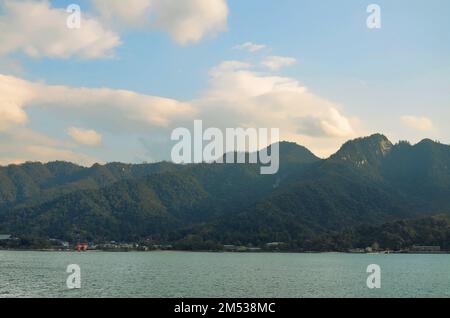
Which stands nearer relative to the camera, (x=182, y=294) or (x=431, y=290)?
(x=182, y=294)

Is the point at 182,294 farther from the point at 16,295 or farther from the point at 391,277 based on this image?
the point at 391,277

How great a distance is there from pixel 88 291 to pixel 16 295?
10675 millimetres

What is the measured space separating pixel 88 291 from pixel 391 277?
215 ft

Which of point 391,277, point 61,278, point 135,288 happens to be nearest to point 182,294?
point 135,288

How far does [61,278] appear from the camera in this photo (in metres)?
108
